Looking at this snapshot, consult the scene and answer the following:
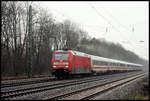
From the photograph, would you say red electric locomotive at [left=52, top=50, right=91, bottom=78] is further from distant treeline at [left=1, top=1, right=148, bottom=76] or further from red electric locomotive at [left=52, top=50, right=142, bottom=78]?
distant treeline at [left=1, top=1, right=148, bottom=76]

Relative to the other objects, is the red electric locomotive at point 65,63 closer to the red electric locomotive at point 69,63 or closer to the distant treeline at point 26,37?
the red electric locomotive at point 69,63

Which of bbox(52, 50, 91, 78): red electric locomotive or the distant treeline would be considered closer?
bbox(52, 50, 91, 78): red electric locomotive

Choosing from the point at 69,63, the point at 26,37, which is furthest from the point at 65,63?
the point at 26,37

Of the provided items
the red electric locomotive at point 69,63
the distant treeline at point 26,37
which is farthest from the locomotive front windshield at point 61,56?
the distant treeline at point 26,37

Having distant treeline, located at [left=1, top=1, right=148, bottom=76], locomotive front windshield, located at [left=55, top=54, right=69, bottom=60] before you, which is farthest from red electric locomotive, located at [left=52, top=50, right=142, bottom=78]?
distant treeline, located at [left=1, top=1, right=148, bottom=76]

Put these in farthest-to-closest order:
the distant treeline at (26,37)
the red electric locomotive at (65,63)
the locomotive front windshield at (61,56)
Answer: the distant treeline at (26,37) → the locomotive front windshield at (61,56) → the red electric locomotive at (65,63)

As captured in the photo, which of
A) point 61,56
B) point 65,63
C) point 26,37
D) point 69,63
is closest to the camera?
point 69,63

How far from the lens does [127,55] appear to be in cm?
8600

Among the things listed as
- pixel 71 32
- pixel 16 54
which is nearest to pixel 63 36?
pixel 71 32

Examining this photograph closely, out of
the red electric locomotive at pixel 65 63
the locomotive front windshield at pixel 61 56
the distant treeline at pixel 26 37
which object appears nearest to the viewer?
the red electric locomotive at pixel 65 63

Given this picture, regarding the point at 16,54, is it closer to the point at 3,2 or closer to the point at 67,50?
the point at 3,2

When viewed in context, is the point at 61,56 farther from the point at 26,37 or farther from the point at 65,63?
the point at 26,37

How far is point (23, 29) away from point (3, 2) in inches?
242

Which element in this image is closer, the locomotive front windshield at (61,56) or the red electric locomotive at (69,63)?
the red electric locomotive at (69,63)
